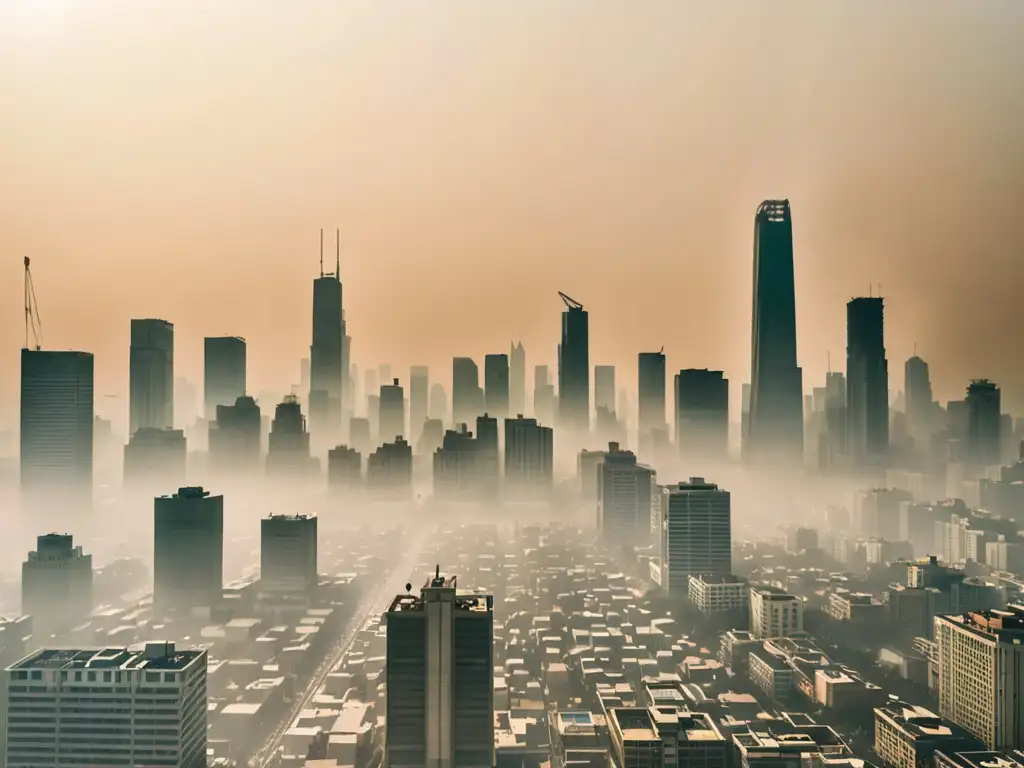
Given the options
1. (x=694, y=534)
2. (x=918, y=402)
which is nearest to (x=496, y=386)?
(x=694, y=534)

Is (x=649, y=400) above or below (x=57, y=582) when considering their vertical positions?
above

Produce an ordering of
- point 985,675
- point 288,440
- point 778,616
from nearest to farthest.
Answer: point 985,675, point 778,616, point 288,440

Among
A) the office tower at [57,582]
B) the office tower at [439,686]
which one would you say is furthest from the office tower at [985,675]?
the office tower at [57,582]

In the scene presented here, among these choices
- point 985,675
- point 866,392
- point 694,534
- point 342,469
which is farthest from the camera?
point 342,469

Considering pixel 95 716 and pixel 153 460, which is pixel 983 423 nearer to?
pixel 95 716

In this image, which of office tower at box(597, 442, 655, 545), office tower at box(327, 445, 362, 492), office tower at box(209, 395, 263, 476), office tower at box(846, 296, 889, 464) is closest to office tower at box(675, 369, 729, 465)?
office tower at box(846, 296, 889, 464)

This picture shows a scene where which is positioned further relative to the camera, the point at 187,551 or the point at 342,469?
the point at 342,469

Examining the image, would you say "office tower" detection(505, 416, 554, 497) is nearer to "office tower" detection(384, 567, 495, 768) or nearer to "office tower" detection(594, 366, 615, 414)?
"office tower" detection(594, 366, 615, 414)
